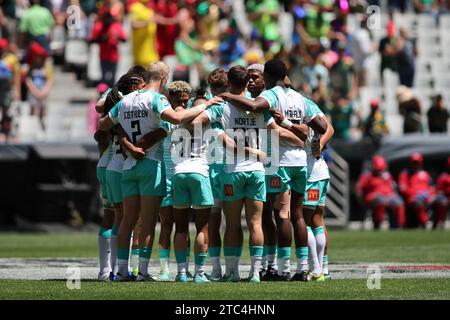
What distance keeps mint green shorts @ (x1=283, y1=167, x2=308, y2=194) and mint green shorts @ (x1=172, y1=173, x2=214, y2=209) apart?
93 centimetres

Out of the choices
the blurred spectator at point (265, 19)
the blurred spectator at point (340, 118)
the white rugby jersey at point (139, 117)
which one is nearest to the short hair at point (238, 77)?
the white rugby jersey at point (139, 117)

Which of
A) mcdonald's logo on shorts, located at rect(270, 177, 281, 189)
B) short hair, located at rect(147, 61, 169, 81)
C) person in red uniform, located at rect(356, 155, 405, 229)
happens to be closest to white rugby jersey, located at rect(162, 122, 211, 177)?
short hair, located at rect(147, 61, 169, 81)

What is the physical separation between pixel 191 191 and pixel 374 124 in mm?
14979

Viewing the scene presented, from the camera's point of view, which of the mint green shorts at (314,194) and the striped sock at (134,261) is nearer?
the mint green shorts at (314,194)

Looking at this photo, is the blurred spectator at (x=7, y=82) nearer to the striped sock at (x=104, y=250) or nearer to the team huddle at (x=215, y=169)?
the striped sock at (x=104, y=250)

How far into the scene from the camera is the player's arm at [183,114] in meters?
13.4

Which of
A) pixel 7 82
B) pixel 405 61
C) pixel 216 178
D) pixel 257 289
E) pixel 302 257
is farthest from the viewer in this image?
pixel 405 61

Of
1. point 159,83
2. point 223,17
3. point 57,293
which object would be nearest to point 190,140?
point 159,83

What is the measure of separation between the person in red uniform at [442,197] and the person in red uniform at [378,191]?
779mm

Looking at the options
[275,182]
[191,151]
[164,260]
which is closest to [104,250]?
[164,260]

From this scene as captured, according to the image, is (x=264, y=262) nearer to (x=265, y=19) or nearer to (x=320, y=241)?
(x=320, y=241)

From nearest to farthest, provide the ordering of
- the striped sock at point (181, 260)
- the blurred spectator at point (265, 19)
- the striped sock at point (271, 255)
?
the striped sock at point (181, 260) < the striped sock at point (271, 255) < the blurred spectator at point (265, 19)

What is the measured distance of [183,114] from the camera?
13.5m

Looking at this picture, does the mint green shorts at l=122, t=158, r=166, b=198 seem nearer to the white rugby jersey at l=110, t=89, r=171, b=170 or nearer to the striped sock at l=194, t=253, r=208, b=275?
the white rugby jersey at l=110, t=89, r=171, b=170
